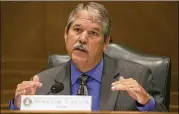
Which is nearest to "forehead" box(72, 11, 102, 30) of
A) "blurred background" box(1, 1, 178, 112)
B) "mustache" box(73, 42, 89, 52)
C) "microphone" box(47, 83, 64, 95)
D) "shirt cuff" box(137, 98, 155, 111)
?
"mustache" box(73, 42, 89, 52)

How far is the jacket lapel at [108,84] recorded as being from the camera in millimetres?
2301

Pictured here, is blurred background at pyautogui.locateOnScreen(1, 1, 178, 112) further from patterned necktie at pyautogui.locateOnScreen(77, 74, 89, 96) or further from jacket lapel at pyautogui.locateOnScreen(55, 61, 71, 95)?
patterned necktie at pyautogui.locateOnScreen(77, 74, 89, 96)

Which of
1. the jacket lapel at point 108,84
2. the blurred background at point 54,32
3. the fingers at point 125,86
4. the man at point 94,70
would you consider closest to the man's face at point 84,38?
the man at point 94,70

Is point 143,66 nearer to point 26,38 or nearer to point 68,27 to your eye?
point 68,27

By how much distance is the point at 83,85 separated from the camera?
7.54 feet

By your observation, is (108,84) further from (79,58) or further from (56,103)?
(56,103)

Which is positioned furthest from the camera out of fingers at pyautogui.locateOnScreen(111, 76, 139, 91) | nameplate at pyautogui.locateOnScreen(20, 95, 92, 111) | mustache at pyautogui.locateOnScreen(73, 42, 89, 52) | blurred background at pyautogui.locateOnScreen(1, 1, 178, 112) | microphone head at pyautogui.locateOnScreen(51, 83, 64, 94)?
blurred background at pyautogui.locateOnScreen(1, 1, 178, 112)

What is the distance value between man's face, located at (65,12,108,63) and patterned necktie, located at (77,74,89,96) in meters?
0.09

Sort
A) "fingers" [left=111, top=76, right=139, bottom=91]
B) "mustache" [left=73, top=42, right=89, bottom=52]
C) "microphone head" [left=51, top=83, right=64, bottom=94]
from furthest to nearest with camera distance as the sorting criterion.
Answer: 1. "mustache" [left=73, top=42, right=89, bottom=52]
2. "microphone head" [left=51, top=83, right=64, bottom=94]
3. "fingers" [left=111, top=76, right=139, bottom=91]

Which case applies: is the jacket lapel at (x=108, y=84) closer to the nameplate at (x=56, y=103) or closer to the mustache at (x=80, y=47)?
the mustache at (x=80, y=47)

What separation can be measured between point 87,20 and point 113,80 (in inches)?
14.6

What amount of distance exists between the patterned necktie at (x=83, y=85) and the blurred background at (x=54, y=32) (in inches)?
78.5

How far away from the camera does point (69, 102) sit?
1699mm

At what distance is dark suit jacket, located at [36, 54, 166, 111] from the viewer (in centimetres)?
230
